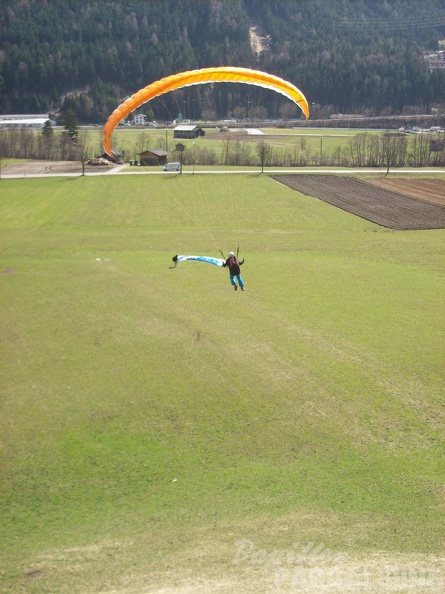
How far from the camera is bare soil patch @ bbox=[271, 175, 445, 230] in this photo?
150 ft

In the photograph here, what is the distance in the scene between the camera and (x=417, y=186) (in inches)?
2432

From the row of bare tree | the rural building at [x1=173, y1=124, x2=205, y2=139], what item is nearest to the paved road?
the row of bare tree

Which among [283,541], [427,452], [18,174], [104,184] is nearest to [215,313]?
[427,452]

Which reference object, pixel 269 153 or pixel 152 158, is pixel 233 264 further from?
pixel 269 153

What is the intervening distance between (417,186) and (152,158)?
117ft

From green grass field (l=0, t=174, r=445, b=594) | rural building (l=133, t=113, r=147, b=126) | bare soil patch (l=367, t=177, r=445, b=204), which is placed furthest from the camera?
rural building (l=133, t=113, r=147, b=126)

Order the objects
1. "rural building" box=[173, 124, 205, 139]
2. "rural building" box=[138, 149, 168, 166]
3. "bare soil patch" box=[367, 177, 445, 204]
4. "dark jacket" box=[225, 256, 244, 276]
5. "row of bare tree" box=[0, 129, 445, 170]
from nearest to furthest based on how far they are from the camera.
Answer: "dark jacket" box=[225, 256, 244, 276] → "bare soil patch" box=[367, 177, 445, 204] → "rural building" box=[138, 149, 168, 166] → "row of bare tree" box=[0, 129, 445, 170] → "rural building" box=[173, 124, 205, 139]

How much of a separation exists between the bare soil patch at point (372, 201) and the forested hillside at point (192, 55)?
33.3 metres

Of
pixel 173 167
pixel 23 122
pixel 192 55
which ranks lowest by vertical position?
pixel 173 167

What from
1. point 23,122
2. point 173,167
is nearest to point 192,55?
point 23,122

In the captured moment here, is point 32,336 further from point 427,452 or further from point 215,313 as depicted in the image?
point 427,452

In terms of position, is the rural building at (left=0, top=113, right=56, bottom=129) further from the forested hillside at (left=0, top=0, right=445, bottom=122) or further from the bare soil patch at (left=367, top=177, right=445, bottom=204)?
the bare soil patch at (left=367, top=177, right=445, bottom=204)

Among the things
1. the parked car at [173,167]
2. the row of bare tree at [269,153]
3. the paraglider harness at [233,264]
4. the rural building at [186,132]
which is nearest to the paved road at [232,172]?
the parked car at [173,167]

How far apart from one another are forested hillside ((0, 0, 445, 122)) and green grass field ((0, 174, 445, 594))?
5847cm
